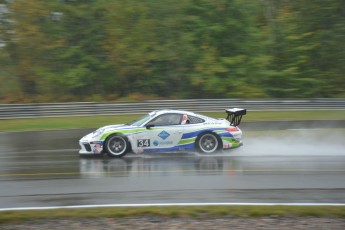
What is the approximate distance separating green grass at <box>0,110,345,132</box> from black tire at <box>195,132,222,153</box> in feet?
29.7

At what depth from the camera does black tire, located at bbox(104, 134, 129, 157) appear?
42.4ft

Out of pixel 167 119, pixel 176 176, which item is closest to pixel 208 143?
pixel 167 119

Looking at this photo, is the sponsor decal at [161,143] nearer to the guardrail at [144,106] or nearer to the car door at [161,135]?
the car door at [161,135]

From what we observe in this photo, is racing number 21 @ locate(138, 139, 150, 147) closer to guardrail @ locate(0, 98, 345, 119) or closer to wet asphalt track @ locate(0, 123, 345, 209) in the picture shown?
wet asphalt track @ locate(0, 123, 345, 209)

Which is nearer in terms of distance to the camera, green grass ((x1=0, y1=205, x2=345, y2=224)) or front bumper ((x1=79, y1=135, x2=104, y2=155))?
green grass ((x1=0, y1=205, x2=345, y2=224))

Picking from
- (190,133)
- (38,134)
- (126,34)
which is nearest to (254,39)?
(126,34)

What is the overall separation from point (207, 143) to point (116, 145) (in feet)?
8.52

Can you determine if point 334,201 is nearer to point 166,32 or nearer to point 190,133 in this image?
point 190,133

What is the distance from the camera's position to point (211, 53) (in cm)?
3142

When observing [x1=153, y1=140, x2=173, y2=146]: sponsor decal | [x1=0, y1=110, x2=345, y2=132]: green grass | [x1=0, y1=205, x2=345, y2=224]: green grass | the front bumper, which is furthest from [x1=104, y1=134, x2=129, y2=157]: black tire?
[x1=0, y1=110, x2=345, y2=132]: green grass

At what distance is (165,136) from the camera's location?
13.2 metres

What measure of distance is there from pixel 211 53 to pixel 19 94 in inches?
512

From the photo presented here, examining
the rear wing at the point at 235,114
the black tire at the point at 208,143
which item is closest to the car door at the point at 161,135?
the black tire at the point at 208,143

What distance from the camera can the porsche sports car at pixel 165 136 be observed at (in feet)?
42.5
